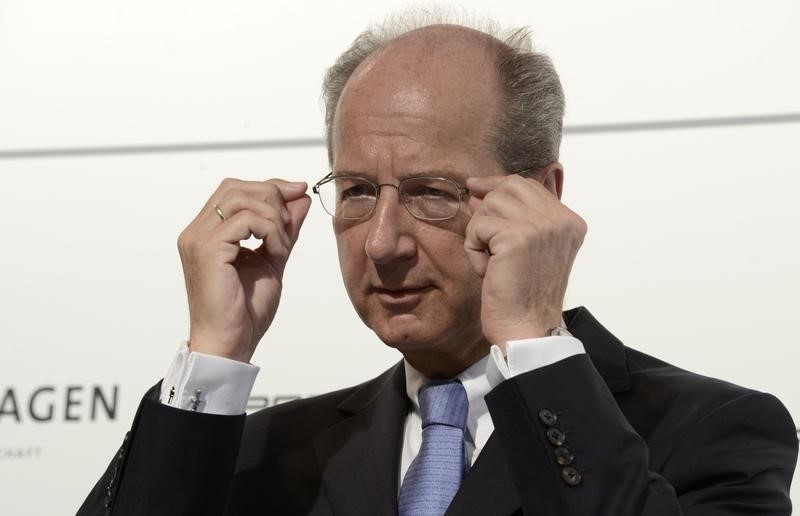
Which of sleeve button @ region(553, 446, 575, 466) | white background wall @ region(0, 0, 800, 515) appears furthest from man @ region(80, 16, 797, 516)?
white background wall @ region(0, 0, 800, 515)

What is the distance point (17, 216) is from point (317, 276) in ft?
2.95

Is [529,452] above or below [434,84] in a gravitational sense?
below

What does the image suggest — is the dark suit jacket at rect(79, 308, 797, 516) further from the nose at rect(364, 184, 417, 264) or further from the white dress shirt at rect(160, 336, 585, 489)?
the nose at rect(364, 184, 417, 264)

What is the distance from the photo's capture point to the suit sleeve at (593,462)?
1.52m

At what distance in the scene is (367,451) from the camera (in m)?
1.99

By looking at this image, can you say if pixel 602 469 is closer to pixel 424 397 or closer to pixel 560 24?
pixel 424 397

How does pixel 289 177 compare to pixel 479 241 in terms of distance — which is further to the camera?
pixel 289 177

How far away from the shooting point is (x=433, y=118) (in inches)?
76.4

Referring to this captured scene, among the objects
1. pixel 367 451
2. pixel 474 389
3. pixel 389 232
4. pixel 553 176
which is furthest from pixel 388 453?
pixel 553 176

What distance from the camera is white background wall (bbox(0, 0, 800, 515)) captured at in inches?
109

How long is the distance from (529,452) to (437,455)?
1.11ft

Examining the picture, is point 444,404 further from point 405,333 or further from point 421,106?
point 421,106

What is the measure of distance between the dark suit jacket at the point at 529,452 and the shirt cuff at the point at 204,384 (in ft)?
0.10

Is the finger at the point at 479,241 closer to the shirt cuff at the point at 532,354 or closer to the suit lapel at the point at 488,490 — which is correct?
the shirt cuff at the point at 532,354
